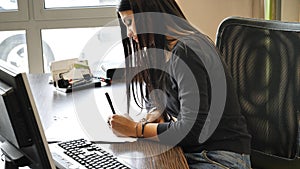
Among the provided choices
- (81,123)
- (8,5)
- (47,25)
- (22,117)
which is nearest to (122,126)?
(81,123)

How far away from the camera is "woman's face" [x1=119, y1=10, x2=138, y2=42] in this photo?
156cm

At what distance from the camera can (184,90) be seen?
4.74 feet

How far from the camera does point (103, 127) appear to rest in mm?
1664

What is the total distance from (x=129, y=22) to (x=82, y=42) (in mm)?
2196

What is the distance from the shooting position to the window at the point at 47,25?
3.56 meters

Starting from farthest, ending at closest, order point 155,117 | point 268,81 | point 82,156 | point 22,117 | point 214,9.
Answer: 1. point 214,9
2. point 268,81
3. point 155,117
4. point 82,156
5. point 22,117

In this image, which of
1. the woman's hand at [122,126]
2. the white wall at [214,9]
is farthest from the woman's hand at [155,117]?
the white wall at [214,9]

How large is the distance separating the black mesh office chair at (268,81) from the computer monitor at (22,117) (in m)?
0.96

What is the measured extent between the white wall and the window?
22.0 inches

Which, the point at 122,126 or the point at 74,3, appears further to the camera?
the point at 74,3

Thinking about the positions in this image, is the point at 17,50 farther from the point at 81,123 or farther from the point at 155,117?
the point at 155,117

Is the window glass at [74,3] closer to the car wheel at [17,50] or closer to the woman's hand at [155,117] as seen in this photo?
the car wheel at [17,50]

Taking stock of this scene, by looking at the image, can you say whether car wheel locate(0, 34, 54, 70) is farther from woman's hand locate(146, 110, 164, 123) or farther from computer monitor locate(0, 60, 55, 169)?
computer monitor locate(0, 60, 55, 169)

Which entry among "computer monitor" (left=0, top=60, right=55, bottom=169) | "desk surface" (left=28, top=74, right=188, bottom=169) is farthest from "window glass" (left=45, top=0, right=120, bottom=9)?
"computer monitor" (left=0, top=60, right=55, bottom=169)
